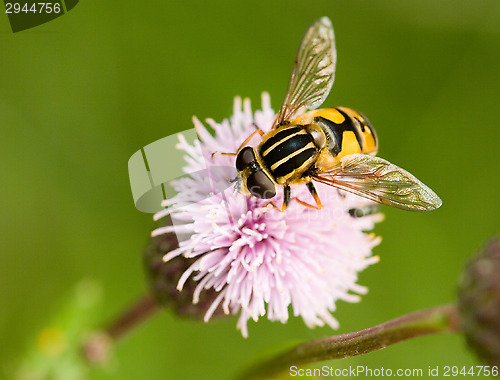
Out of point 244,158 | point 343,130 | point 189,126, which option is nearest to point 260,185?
point 244,158

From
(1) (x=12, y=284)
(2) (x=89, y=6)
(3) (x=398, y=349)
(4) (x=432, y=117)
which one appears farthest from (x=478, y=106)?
(1) (x=12, y=284)

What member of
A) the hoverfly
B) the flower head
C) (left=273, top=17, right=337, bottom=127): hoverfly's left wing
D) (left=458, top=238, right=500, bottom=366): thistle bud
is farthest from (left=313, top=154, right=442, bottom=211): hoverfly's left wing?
(left=458, top=238, right=500, bottom=366): thistle bud

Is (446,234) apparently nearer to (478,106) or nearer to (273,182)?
(478,106)

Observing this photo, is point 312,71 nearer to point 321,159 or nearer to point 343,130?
point 343,130

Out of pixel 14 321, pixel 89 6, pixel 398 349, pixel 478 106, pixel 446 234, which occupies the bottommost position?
pixel 398 349

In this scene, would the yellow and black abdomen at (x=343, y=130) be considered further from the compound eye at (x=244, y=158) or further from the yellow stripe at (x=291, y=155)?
the compound eye at (x=244, y=158)

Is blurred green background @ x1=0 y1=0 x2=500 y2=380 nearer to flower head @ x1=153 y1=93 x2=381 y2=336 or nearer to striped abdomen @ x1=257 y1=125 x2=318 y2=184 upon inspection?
flower head @ x1=153 y1=93 x2=381 y2=336
